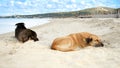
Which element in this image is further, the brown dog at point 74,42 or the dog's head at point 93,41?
the dog's head at point 93,41

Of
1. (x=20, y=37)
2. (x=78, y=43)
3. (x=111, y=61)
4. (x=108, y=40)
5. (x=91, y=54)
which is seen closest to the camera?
(x=111, y=61)

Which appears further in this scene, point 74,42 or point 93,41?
point 93,41

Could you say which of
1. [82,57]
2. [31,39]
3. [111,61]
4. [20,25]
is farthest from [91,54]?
[20,25]

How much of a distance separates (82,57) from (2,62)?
2.51 meters

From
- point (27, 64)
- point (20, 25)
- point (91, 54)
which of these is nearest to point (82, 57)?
point (91, 54)

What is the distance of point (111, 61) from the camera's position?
24.3 ft

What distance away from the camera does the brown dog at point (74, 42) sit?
9758 millimetres

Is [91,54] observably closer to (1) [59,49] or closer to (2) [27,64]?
(1) [59,49]

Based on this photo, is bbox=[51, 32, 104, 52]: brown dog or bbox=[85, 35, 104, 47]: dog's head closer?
bbox=[51, 32, 104, 52]: brown dog

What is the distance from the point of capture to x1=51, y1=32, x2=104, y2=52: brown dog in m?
9.76

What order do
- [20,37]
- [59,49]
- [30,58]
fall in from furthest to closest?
[20,37]
[59,49]
[30,58]

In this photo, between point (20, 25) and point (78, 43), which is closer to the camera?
point (78, 43)

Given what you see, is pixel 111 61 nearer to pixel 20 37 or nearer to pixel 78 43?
pixel 78 43

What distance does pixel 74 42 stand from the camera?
33.7 ft
